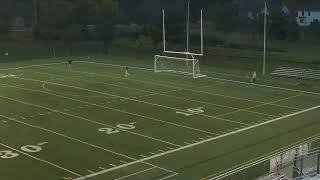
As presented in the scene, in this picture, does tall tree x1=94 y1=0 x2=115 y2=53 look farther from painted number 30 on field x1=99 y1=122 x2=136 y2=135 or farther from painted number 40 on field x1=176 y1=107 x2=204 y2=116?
painted number 30 on field x1=99 y1=122 x2=136 y2=135

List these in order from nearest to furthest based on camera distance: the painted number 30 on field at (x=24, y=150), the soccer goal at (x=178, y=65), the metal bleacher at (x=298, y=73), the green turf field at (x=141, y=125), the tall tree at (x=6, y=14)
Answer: the green turf field at (x=141, y=125) → the painted number 30 on field at (x=24, y=150) → the metal bleacher at (x=298, y=73) → the soccer goal at (x=178, y=65) → the tall tree at (x=6, y=14)

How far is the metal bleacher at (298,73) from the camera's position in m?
32.6

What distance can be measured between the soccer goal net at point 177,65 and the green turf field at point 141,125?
70.9 inches

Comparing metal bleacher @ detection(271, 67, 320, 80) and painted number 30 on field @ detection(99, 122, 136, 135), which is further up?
metal bleacher @ detection(271, 67, 320, 80)

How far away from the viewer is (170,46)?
4512cm

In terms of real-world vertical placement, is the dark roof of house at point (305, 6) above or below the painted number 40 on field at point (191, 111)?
above

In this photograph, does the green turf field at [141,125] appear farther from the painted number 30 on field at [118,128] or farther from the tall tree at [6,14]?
the tall tree at [6,14]

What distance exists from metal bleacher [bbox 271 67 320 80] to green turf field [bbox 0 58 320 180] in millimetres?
4785

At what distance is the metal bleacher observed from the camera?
32562 mm

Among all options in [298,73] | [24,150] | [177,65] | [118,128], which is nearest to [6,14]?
[177,65]

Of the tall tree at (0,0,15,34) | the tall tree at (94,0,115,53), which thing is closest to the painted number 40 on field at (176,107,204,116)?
the tall tree at (94,0,115,53)

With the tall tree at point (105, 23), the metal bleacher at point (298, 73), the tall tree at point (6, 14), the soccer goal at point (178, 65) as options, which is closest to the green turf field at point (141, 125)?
the soccer goal at point (178, 65)

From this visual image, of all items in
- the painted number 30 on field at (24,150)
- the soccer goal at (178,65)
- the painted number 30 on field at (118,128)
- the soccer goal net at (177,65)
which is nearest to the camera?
the painted number 30 on field at (24,150)

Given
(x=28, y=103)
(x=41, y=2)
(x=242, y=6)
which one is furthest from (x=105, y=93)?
(x=242, y=6)
